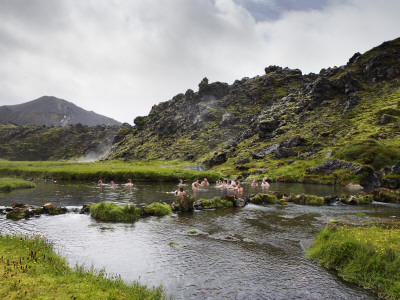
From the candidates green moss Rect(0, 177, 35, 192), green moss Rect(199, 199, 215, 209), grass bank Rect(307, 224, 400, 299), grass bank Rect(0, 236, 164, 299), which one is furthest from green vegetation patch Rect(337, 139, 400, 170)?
green moss Rect(0, 177, 35, 192)

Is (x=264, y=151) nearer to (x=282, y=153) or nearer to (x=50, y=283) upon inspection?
(x=282, y=153)

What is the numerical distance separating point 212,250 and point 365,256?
366 inches

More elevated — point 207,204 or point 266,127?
point 266,127

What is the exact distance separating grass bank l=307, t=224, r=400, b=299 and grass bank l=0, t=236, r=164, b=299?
10.5 meters

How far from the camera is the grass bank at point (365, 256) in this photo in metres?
13.1

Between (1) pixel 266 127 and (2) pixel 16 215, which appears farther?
(1) pixel 266 127

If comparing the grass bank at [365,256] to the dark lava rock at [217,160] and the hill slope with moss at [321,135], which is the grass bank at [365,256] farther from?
the dark lava rock at [217,160]

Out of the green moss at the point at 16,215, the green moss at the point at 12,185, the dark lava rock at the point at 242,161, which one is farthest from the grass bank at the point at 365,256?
the dark lava rock at the point at 242,161

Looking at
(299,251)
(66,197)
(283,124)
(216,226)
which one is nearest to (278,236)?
(299,251)

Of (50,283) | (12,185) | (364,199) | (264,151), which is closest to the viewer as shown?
Answer: (50,283)

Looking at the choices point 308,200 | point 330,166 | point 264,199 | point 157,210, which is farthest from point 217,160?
point 157,210

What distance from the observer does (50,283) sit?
10500mm

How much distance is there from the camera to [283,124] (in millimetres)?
141500

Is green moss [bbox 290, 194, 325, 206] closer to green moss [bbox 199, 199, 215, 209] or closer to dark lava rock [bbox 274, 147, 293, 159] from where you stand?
green moss [bbox 199, 199, 215, 209]
